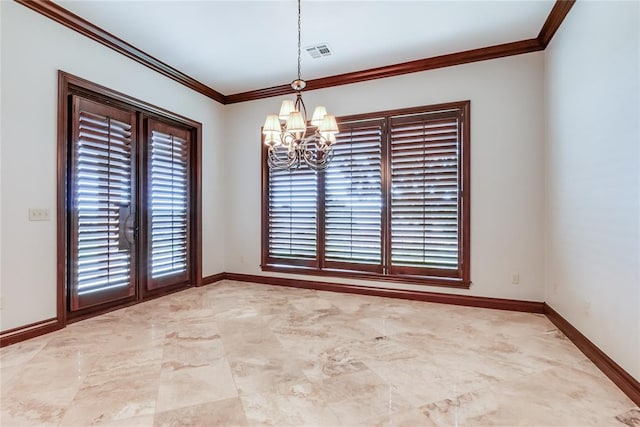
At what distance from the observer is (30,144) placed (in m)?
2.92

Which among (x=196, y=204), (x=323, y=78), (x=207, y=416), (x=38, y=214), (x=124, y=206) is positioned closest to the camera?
(x=207, y=416)

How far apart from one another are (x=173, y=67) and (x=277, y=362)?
3921 millimetres

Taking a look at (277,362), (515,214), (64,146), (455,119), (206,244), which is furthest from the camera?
(206,244)

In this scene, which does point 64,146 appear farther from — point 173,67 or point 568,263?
point 568,263

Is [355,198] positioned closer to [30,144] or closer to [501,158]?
[501,158]

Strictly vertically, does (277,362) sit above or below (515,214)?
below

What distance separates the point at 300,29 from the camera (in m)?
3.41

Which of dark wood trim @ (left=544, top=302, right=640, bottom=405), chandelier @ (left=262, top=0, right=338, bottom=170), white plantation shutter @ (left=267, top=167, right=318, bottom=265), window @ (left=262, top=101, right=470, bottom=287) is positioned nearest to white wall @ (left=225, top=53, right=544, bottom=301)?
window @ (left=262, top=101, right=470, bottom=287)

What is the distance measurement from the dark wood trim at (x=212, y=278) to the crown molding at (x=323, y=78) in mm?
2844

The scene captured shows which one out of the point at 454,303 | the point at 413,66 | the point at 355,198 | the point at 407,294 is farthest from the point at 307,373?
the point at 413,66

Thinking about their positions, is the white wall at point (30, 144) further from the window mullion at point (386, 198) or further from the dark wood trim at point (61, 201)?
the window mullion at point (386, 198)

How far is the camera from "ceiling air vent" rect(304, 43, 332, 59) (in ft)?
12.2

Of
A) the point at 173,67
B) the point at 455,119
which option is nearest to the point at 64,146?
the point at 173,67

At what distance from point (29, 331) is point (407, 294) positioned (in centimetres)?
395
